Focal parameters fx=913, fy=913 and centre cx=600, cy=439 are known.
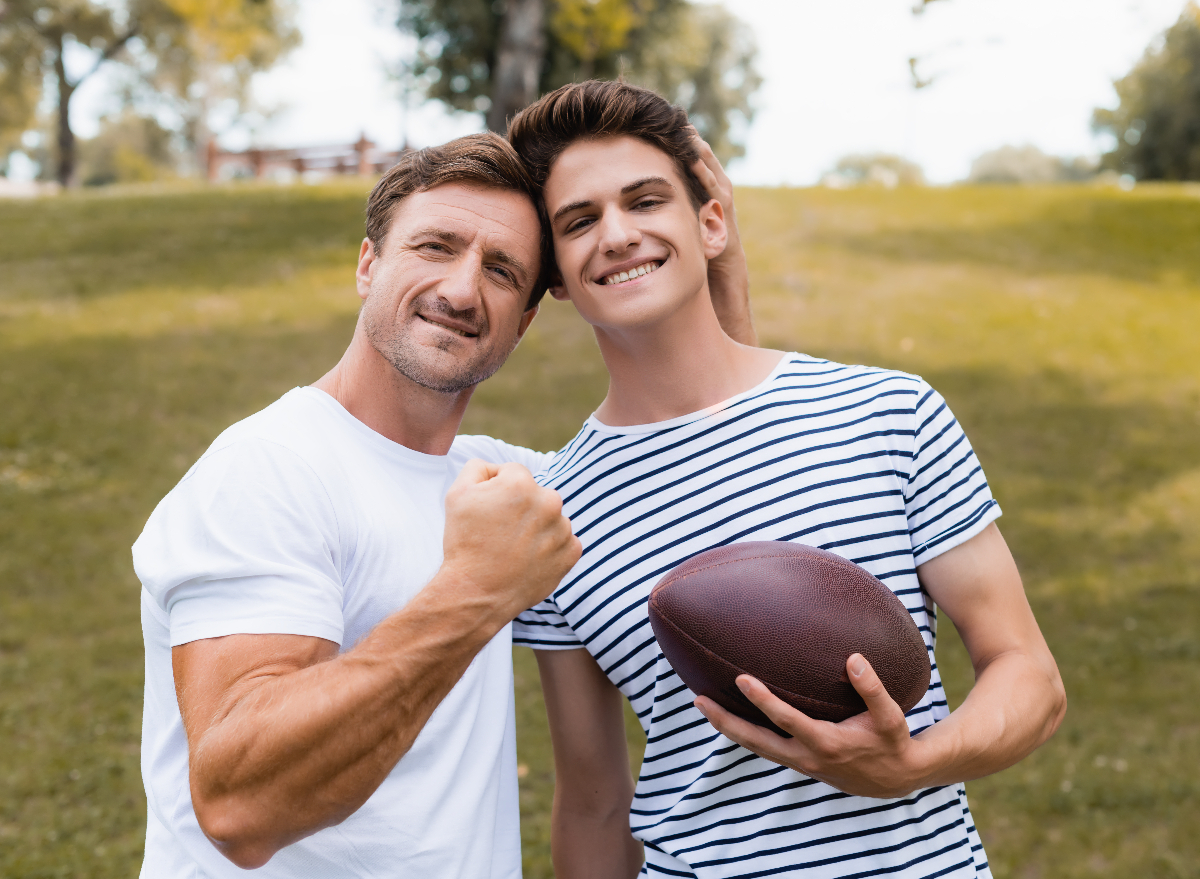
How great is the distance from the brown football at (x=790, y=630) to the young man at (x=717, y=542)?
78 millimetres

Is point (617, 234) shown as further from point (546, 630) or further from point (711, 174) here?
point (546, 630)

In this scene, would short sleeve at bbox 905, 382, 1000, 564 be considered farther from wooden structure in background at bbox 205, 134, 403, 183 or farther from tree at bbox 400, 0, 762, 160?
wooden structure in background at bbox 205, 134, 403, 183

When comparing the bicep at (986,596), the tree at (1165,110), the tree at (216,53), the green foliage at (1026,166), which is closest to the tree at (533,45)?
the tree at (216,53)

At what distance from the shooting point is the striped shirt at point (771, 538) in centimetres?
197

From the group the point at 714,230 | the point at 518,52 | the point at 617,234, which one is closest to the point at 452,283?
the point at 617,234

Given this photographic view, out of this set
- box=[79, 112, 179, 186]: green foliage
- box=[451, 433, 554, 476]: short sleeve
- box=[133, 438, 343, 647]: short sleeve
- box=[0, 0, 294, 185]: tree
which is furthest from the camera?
box=[79, 112, 179, 186]: green foliage

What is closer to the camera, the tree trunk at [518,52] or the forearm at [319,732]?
the forearm at [319,732]

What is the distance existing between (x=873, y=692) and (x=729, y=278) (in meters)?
1.44

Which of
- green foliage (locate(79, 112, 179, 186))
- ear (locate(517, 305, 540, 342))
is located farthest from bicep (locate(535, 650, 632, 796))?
green foliage (locate(79, 112, 179, 186))

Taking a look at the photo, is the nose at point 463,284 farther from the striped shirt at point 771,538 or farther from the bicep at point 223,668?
the bicep at point 223,668

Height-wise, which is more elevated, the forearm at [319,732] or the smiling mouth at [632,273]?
the smiling mouth at [632,273]

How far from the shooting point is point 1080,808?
15.3ft

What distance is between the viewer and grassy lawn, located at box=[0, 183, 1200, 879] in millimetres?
4773

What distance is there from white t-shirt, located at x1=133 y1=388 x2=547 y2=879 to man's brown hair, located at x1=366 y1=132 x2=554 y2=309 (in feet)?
1.83
